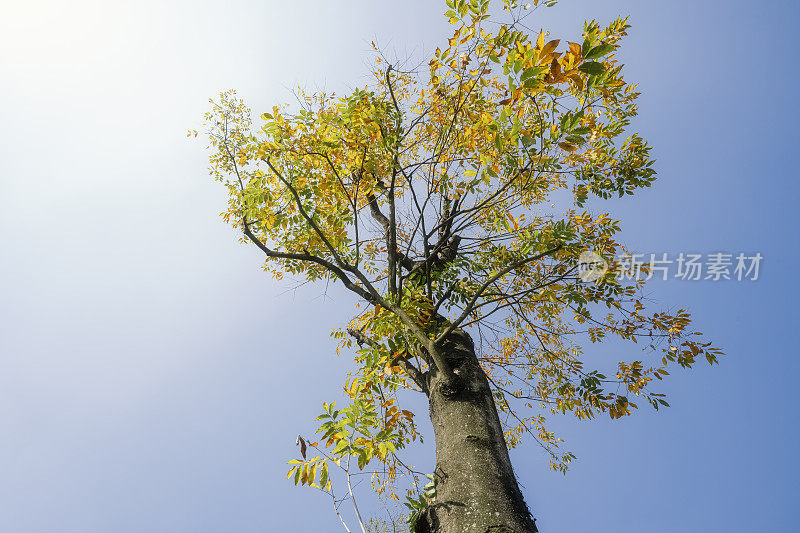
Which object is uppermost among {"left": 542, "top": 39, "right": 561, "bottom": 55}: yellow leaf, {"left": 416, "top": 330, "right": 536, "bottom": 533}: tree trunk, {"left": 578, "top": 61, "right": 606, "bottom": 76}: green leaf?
{"left": 542, "top": 39, "right": 561, "bottom": 55}: yellow leaf

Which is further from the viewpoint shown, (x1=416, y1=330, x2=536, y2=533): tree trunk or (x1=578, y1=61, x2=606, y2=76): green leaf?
(x1=416, y1=330, x2=536, y2=533): tree trunk

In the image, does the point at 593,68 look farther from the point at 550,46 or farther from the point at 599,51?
the point at 550,46

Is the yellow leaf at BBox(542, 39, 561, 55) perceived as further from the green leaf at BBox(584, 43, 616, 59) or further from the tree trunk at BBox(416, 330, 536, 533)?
the tree trunk at BBox(416, 330, 536, 533)

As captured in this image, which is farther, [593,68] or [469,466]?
[469,466]

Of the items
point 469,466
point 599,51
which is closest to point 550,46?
point 599,51

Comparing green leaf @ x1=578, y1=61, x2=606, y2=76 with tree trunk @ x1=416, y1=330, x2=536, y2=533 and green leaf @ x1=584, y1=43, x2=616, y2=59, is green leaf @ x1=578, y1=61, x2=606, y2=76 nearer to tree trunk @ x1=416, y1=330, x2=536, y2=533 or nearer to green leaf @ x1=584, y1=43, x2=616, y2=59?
green leaf @ x1=584, y1=43, x2=616, y2=59

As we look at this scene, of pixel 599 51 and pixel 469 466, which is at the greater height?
pixel 599 51

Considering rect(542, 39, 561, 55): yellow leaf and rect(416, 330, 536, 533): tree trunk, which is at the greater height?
rect(542, 39, 561, 55): yellow leaf

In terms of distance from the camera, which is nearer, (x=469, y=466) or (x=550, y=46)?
(x=550, y=46)

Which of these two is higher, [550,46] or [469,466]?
[550,46]

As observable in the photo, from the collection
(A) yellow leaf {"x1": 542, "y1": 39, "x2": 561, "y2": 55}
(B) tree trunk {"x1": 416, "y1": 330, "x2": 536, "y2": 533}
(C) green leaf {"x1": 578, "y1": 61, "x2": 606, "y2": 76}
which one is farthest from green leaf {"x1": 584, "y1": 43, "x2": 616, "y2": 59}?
(B) tree trunk {"x1": 416, "y1": 330, "x2": 536, "y2": 533}

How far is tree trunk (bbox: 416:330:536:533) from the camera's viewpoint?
6.25 feet

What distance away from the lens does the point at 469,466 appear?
2.16 m

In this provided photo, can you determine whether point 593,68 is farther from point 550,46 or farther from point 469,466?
point 469,466
